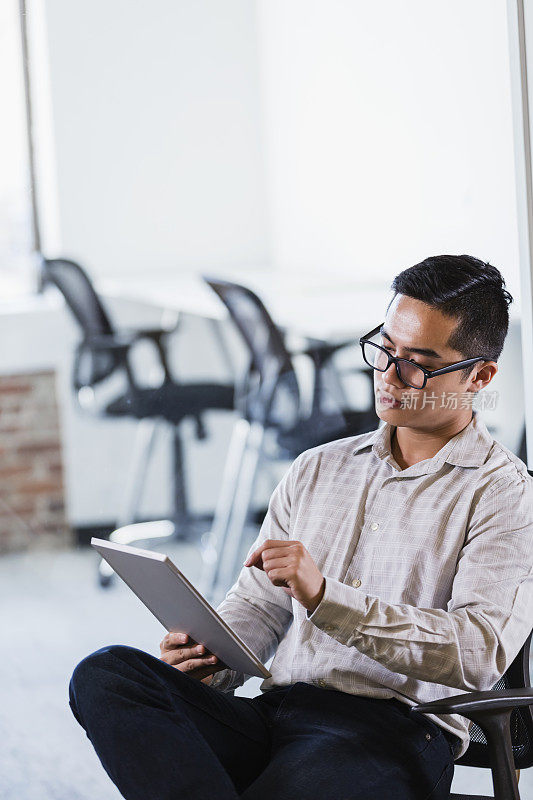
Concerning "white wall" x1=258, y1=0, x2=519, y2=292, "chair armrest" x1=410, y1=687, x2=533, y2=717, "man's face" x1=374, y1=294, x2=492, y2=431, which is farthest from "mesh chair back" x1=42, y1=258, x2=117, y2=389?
"chair armrest" x1=410, y1=687, x2=533, y2=717

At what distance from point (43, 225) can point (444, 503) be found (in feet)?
4.53

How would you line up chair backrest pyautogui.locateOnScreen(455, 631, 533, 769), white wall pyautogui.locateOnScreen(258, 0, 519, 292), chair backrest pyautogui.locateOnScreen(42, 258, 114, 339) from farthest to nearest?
chair backrest pyautogui.locateOnScreen(42, 258, 114, 339) < white wall pyautogui.locateOnScreen(258, 0, 519, 292) < chair backrest pyautogui.locateOnScreen(455, 631, 533, 769)

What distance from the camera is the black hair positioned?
1.48m

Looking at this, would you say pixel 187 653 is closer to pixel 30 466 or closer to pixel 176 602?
pixel 176 602

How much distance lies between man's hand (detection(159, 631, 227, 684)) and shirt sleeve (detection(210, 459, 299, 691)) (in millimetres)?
29

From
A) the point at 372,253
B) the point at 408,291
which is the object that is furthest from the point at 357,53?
the point at 408,291

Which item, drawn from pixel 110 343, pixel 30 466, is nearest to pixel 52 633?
pixel 30 466

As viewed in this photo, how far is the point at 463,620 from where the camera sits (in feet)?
4.41

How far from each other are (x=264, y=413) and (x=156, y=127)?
2.43 ft

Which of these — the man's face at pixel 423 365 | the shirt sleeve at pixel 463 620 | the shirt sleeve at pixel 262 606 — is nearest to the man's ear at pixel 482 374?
the man's face at pixel 423 365

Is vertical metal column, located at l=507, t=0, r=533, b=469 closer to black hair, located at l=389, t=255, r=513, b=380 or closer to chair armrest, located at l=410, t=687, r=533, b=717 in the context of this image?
black hair, located at l=389, t=255, r=513, b=380

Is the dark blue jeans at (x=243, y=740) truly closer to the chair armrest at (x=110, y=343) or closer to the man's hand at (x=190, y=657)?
the man's hand at (x=190, y=657)

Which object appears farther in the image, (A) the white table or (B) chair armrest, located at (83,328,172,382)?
(B) chair armrest, located at (83,328,172,382)

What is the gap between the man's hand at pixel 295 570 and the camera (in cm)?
131
